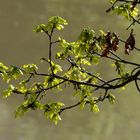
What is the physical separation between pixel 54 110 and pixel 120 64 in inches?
95.4

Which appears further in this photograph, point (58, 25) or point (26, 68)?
point (26, 68)

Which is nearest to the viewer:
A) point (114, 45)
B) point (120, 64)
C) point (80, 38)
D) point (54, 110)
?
point (114, 45)

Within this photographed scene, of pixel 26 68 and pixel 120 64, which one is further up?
pixel 120 64

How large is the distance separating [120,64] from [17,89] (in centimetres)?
309

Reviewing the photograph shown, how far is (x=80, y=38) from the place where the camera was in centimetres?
1033

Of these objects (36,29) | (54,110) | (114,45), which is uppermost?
(36,29)

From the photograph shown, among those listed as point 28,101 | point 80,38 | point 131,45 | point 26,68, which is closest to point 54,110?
point 28,101

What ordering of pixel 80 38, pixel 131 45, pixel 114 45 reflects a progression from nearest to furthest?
pixel 131 45
pixel 114 45
pixel 80 38

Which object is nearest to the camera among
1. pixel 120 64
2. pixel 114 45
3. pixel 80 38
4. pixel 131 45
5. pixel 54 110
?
pixel 131 45

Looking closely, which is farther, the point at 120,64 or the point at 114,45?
the point at 120,64

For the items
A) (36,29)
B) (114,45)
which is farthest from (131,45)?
(36,29)

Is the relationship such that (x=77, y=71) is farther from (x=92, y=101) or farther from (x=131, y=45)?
(x=131, y=45)

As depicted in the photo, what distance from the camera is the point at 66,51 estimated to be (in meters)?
11.7

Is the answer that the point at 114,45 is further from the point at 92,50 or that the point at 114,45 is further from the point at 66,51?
the point at 66,51
